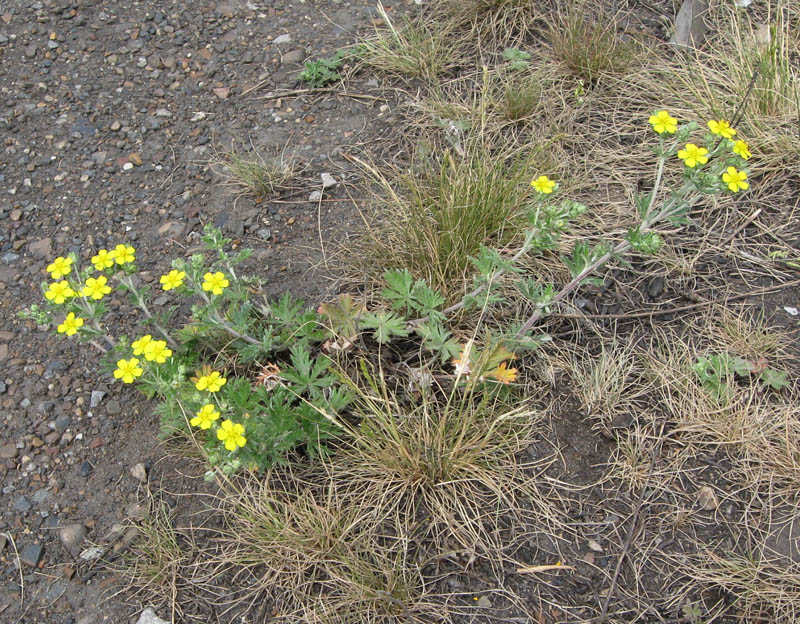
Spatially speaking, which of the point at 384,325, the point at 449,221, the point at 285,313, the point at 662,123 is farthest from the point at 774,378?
the point at 285,313

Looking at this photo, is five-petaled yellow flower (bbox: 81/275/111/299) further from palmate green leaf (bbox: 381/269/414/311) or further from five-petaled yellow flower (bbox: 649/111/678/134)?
five-petaled yellow flower (bbox: 649/111/678/134)

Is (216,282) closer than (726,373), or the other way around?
(216,282)

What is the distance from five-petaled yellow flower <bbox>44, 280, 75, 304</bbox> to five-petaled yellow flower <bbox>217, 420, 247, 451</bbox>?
0.69 metres

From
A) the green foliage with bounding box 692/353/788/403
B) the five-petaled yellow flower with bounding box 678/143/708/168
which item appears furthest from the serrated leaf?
the five-petaled yellow flower with bounding box 678/143/708/168

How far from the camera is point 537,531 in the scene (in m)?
2.28

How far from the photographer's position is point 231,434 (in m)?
2.00

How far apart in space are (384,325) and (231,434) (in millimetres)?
751

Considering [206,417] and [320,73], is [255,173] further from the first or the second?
[206,417]

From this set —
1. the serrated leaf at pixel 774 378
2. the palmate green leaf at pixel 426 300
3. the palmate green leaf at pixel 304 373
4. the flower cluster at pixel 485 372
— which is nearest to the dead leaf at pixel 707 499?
the serrated leaf at pixel 774 378

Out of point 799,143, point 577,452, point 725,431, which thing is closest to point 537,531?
point 577,452

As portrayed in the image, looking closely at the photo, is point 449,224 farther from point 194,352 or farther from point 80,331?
point 80,331

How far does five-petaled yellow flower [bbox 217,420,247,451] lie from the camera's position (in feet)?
6.49

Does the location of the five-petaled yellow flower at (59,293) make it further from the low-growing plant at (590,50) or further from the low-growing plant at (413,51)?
the low-growing plant at (590,50)

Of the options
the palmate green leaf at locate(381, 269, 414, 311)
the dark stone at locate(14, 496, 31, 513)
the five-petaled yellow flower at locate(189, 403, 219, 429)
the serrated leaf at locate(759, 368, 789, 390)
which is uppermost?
the five-petaled yellow flower at locate(189, 403, 219, 429)
